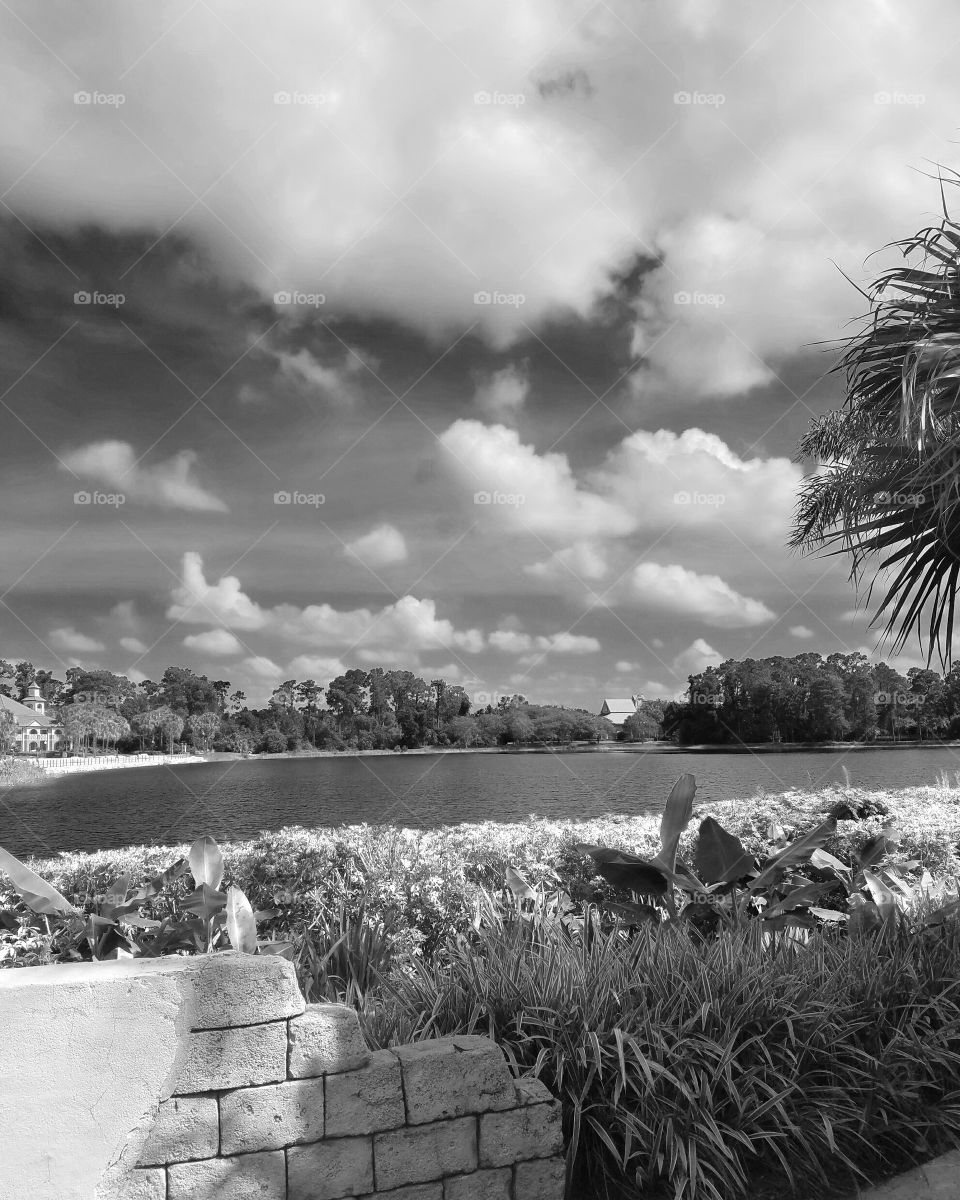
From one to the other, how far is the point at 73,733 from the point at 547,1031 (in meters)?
42.7

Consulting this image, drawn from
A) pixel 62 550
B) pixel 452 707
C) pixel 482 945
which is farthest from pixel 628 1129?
pixel 452 707

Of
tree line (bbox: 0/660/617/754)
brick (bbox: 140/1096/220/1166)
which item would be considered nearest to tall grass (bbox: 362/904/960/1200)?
brick (bbox: 140/1096/220/1166)

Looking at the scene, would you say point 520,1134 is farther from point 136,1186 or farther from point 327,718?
point 327,718

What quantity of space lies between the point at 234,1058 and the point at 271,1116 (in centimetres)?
20

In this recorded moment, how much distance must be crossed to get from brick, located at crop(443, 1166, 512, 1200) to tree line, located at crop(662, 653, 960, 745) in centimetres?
2799

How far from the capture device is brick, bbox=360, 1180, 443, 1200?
2.31 m

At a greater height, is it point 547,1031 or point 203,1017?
point 203,1017

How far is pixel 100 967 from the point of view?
7.29ft

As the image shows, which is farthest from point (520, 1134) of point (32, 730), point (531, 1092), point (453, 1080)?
point (32, 730)

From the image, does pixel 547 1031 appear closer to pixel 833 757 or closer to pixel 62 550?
pixel 62 550

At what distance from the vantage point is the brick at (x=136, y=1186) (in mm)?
2104

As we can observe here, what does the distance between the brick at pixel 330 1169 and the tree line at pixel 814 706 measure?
28.2 metres

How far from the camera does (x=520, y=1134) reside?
2.41m

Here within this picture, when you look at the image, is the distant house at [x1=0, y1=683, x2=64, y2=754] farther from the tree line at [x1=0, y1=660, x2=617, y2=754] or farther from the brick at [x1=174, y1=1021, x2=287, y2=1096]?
the brick at [x1=174, y1=1021, x2=287, y2=1096]
